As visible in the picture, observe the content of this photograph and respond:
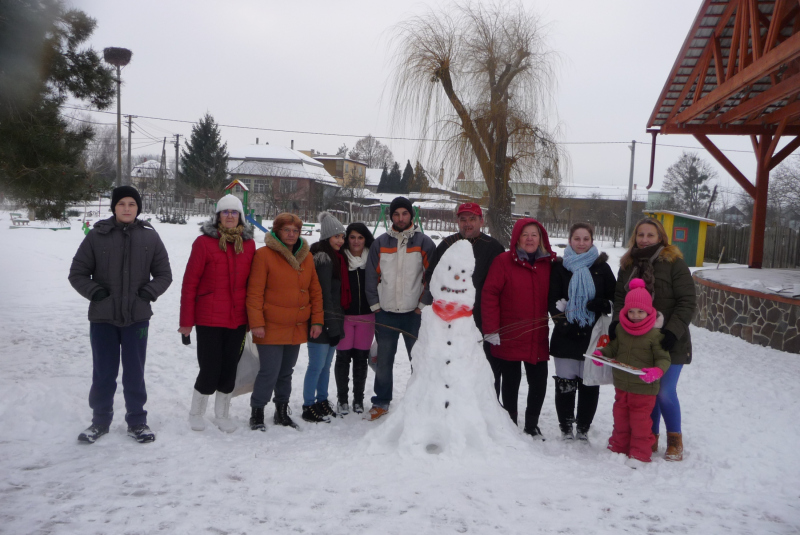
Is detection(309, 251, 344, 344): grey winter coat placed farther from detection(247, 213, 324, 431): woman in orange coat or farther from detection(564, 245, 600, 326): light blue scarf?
detection(564, 245, 600, 326): light blue scarf

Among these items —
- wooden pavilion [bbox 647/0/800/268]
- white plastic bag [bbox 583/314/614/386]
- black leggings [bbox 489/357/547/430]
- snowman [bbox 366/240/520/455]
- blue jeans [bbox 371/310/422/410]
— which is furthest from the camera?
Result: wooden pavilion [bbox 647/0/800/268]

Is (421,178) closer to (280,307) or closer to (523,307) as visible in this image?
(523,307)

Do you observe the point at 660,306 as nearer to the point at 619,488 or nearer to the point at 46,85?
the point at 619,488

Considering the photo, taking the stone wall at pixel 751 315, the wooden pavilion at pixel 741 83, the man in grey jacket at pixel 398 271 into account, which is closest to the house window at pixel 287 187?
the wooden pavilion at pixel 741 83

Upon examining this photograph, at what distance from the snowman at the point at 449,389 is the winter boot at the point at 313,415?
78 centimetres

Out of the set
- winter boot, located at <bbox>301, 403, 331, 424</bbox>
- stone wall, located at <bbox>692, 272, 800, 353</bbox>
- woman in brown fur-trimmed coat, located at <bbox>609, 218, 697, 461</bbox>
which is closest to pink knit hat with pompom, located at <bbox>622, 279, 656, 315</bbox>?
woman in brown fur-trimmed coat, located at <bbox>609, 218, 697, 461</bbox>

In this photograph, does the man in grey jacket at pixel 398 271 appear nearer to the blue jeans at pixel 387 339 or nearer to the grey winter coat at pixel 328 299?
the blue jeans at pixel 387 339

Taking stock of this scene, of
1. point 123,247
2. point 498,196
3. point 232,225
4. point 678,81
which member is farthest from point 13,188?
point 678,81

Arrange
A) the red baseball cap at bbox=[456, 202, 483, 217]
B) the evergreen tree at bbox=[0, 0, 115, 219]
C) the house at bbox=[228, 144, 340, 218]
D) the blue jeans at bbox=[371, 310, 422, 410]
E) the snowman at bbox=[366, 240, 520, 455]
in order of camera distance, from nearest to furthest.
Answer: the snowman at bbox=[366, 240, 520, 455]
the evergreen tree at bbox=[0, 0, 115, 219]
the red baseball cap at bbox=[456, 202, 483, 217]
the blue jeans at bbox=[371, 310, 422, 410]
the house at bbox=[228, 144, 340, 218]

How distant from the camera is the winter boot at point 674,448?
12.2 ft

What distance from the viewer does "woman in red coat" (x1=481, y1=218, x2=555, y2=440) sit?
4.03 m

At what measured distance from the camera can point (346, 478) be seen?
3172 millimetres

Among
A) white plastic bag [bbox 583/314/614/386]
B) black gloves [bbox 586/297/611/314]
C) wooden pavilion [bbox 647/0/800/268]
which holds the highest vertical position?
wooden pavilion [bbox 647/0/800/268]

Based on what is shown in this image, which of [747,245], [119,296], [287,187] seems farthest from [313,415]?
[287,187]
